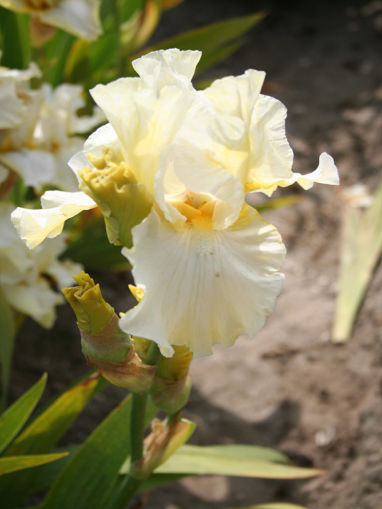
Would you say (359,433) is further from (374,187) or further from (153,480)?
(374,187)

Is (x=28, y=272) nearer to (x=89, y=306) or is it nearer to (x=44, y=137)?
(x=44, y=137)

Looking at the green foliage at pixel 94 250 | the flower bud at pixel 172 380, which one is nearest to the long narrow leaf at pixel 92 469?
the flower bud at pixel 172 380

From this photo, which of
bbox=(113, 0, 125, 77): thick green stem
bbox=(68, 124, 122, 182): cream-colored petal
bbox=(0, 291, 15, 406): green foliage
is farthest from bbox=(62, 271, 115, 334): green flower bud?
bbox=(113, 0, 125, 77): thick green stem

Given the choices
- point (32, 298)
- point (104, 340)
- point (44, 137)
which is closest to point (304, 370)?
point (32, 298)

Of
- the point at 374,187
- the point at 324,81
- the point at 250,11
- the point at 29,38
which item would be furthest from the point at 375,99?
the point at 29,38

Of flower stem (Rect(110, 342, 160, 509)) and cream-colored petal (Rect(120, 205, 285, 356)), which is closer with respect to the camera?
cream-colored petal (Rect(120, 205, 285, 356))

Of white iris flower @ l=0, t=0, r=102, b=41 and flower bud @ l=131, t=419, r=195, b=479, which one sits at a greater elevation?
white iris flower @ l=0, t=0, r=102, b=41

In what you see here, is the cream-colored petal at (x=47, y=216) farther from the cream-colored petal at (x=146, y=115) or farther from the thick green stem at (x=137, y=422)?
the thick green stem at (x=137, y=422)

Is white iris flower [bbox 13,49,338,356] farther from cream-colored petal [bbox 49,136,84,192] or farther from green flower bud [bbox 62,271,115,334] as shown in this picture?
cream-colored petal [bbox 49,136,84,192]
